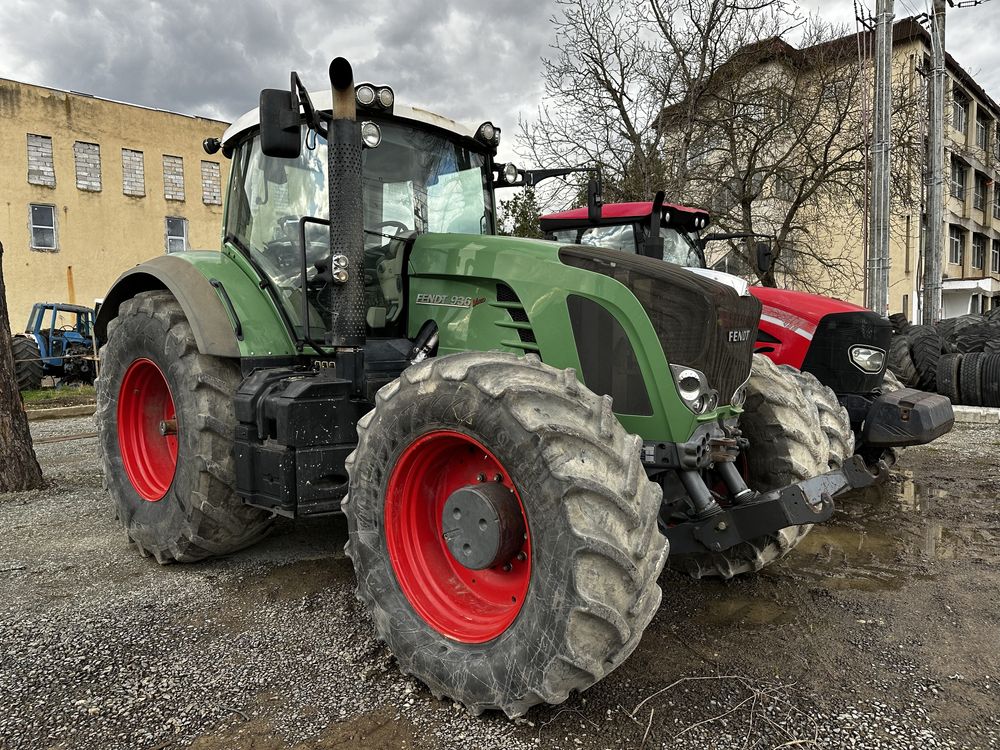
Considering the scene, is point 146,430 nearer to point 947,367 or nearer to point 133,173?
point 947,367

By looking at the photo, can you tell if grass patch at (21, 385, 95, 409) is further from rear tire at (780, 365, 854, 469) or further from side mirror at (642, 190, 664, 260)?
rear tire at (780, 365, 854, 469)

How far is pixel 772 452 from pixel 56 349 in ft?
53.5

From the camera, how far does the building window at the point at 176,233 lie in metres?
23.7

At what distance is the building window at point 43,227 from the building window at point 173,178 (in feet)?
11.0

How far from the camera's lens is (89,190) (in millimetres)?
22109

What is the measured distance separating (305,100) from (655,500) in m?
2.18

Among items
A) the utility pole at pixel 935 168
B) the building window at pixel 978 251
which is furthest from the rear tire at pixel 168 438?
the building window at pixel 978 251

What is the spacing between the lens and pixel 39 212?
2148cm

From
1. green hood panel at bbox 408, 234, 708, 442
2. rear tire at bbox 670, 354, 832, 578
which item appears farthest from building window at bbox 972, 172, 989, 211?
green hood panel at bbox 408, 234, 708, 442

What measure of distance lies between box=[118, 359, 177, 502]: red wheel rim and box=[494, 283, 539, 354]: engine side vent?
2391mm

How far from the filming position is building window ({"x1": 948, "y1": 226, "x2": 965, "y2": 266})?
114ft

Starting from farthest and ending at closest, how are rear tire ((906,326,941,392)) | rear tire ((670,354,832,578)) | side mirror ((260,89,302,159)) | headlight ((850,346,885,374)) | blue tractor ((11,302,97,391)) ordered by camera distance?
blue tractor ((11,302,97,391)) < rear tire ((906,326,941,392)) < headlight ((850,346,885,374)) < rear tire ((670,354,832,578)) < side mirror ((260,89,302,159))

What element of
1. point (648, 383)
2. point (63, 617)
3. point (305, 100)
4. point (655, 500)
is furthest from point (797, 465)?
point (63, 617)

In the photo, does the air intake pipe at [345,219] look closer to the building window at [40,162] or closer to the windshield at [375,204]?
the windshield at [375,204]
